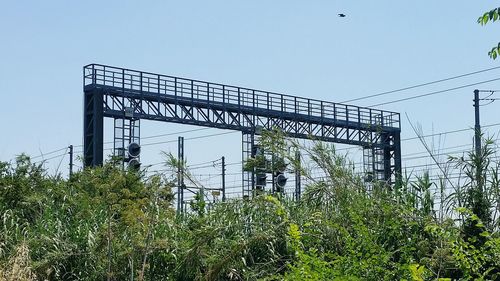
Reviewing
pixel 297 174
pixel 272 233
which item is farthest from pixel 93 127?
pixel 297 174

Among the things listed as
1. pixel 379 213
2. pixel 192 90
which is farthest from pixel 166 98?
pixel 379 213

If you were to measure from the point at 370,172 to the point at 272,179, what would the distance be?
1704mm

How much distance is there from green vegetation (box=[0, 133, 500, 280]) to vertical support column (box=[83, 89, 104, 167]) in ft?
51.9

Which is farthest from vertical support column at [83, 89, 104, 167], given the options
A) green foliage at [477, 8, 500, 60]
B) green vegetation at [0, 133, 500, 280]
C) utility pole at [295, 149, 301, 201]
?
green foliage at [477, 8, 500, 60]

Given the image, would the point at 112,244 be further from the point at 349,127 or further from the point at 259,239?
the point at 349,127

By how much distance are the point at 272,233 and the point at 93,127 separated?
75.6ft

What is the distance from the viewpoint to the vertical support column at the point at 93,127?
33.9m

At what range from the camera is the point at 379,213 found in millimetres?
9516

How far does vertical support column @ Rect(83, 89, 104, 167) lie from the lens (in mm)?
33906

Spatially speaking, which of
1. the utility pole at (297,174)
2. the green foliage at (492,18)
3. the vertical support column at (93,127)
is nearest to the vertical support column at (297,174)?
the utility pole at (297,174)

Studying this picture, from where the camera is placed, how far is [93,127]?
34.0 m

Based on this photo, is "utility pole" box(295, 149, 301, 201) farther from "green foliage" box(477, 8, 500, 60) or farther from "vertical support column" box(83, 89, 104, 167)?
"vertical support column" box(83, 89, 104, 167)

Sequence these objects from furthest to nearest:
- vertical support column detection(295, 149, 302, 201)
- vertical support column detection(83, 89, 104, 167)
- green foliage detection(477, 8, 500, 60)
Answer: vertical support column detection(83, 89, 104, 167)
vertical support column detection(295, 149, 302, 201)
green foliage detection(477, 8, 500, 60)

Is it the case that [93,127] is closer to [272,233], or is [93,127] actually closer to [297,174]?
[272,233]
